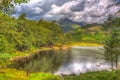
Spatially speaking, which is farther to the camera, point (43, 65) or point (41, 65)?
point (43, 65)

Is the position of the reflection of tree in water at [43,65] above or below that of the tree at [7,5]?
below

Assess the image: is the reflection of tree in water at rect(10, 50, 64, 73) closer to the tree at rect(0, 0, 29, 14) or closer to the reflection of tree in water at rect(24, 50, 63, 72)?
the reflection of tree in water at rect(24, 50, 63, 72)

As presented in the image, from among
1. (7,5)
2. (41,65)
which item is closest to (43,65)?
(41,65)

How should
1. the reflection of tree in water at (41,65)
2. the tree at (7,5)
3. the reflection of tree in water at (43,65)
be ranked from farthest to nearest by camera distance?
the reflection of tree in water at (41,65) → the reflection of tree in water at (43,65) → the tree at (7,5)

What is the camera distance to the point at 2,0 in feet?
68.7

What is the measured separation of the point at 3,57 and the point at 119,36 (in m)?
40.5

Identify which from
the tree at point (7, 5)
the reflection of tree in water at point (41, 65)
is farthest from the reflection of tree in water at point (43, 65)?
the tree at point (7, 5)

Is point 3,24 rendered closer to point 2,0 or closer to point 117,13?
point 2,0

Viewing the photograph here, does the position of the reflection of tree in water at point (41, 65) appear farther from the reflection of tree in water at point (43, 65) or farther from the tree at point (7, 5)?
the tree at point (7, 5)

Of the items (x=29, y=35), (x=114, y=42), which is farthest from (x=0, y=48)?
(x=29, y=35)

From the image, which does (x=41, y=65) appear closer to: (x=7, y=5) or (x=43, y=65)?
(x=43, y=65)

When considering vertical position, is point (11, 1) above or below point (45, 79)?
above

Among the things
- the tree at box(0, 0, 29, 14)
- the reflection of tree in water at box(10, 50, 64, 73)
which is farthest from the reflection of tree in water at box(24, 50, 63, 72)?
the tree at box(0, 0, 29, 14)

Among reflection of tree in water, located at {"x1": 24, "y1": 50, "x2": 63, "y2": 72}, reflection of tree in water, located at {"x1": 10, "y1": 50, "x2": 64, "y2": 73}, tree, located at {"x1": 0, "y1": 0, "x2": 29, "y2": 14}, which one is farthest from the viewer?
reflection of tree in water, located at {"x1": 10, "y1": 50, "x2": 64, "y2": 73}
